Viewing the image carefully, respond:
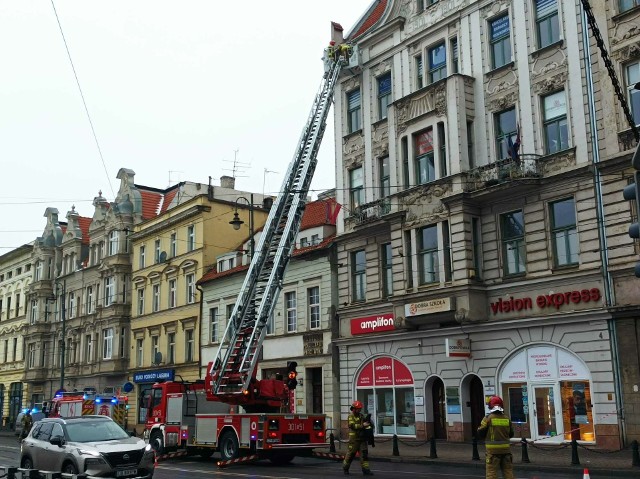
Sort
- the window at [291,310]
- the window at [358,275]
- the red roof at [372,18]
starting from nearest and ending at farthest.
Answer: the window at [358,275], the red roof at [372,18], the window at [291,310]

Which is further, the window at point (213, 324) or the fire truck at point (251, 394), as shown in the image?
the window at point (213, 324)

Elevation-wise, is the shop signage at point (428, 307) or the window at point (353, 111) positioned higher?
the window at point (353, 111)

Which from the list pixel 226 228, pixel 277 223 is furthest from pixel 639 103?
pixel 226 228

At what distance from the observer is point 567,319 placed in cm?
2369

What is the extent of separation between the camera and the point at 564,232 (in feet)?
80.4

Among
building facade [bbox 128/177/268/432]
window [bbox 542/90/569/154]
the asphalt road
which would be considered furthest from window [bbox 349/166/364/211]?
the asphalt road

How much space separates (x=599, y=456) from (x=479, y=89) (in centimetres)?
1342

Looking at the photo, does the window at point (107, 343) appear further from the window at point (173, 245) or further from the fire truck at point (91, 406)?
the fire truck at point (91, 406)

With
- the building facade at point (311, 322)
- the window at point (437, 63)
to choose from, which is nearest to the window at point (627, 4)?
the window at point (437, 63)

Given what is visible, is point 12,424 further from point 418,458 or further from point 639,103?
point 639,103

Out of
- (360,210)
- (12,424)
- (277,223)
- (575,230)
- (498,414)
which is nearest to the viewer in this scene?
(498,414)

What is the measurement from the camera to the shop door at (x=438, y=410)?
2845 cm

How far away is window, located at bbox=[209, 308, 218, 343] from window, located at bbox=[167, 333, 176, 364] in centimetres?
484

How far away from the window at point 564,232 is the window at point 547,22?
5.62 m
